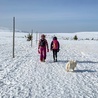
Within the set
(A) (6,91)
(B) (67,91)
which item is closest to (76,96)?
(B) (67,91)

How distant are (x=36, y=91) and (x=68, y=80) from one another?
7.67ft

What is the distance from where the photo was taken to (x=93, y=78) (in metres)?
11.0

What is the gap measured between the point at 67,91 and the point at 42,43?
26.4ft

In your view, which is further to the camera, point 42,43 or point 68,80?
point 42,43

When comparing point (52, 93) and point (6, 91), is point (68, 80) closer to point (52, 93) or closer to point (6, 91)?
point (52, 93)

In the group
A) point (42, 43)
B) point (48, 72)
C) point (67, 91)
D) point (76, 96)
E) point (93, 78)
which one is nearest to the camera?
point (76, 96)

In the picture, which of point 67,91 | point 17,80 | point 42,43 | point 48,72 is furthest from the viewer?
point 42,43

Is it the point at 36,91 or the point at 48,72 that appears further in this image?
the point at 48,72

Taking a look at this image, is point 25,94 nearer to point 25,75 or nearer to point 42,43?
point 25,75

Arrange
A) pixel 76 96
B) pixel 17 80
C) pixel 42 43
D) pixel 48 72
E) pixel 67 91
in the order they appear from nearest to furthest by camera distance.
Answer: pixel 76 96, pixel 67 91, pixel 17 80, pixel 48 72, pixel 42 43

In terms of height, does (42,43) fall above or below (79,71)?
above

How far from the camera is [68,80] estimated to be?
10.5m

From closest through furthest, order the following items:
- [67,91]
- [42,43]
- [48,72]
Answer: [67,91], [48,72], [42,43]

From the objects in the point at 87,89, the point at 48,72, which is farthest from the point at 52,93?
the point at 48,72
